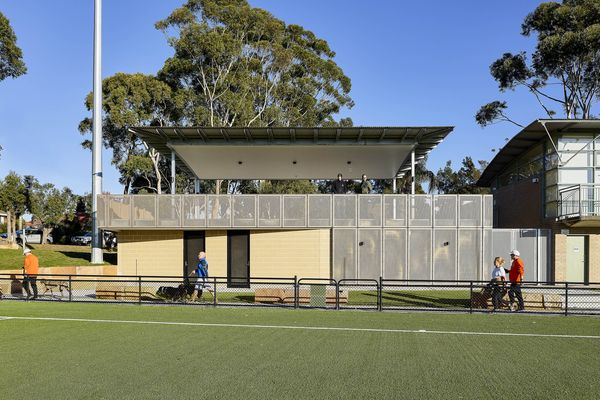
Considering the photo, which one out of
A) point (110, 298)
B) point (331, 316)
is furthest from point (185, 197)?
point (331, 316)

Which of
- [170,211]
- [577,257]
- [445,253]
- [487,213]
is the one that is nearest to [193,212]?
[170,211]

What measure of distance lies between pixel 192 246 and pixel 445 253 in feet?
36.4

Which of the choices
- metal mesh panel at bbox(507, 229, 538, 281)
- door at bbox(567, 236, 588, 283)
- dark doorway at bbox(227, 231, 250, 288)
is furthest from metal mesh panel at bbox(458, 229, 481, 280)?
dark doorway at bbox(227, 231, 250, 288)

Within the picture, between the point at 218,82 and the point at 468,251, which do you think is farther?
the point at 218,82

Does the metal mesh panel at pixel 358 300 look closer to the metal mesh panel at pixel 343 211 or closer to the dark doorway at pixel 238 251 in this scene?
the metal mesh panel at pixel 343 211

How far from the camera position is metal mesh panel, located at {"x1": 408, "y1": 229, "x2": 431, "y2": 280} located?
2438cm

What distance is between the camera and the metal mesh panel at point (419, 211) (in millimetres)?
24375

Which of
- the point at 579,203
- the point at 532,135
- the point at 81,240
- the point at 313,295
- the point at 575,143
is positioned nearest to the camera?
the point at 313,295

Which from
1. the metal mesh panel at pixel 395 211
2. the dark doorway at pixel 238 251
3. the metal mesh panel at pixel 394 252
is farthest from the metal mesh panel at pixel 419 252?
the dark doorway at pixel 238 251

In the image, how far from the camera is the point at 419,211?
24.5 meters

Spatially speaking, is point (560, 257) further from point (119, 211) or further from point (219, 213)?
point (119, 211)

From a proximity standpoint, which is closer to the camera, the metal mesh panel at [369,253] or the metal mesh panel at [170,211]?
the metal mesh panel at [369,253]

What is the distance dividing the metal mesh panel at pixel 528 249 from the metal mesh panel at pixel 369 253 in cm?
607

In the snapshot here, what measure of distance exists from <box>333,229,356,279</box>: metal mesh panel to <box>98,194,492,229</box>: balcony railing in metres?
0.40
